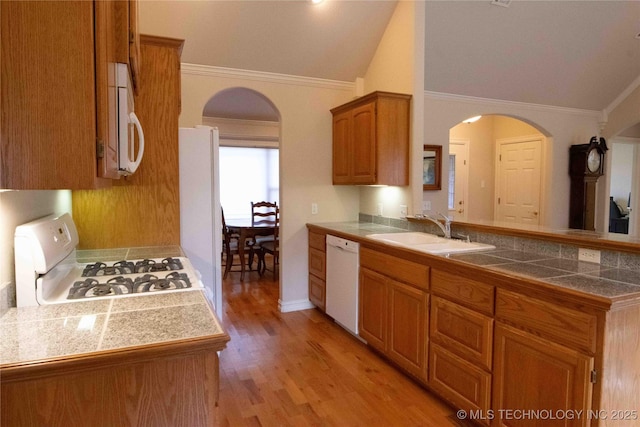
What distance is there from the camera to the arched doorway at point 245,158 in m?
6.73

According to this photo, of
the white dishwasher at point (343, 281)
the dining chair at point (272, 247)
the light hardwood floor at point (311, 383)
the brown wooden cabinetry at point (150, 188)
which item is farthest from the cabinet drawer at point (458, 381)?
the dining chair at point (272, 247)

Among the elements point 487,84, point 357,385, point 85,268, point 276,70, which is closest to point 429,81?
point 487,84

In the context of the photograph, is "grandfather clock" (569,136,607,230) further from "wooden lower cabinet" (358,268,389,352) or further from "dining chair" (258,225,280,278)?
"dining chair" (258,225,280,278)

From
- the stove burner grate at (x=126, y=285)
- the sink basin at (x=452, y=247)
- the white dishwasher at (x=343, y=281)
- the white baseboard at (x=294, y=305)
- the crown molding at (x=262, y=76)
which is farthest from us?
the white baseboard at (x=294, y=305)

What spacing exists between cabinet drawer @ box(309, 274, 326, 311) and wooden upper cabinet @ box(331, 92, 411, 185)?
106 centimetres

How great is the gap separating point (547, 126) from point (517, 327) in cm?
468

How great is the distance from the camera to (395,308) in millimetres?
2730

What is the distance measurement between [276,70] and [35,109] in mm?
3186

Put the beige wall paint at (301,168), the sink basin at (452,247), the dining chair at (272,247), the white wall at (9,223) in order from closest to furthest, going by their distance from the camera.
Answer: the white wall at (9,223) → the sink basin at (452,247) → the beige wall paint at (301,168) → the dining chair at (272,247)

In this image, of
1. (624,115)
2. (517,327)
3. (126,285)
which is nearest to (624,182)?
(624,115)

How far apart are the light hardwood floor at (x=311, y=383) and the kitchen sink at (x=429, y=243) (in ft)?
2.98

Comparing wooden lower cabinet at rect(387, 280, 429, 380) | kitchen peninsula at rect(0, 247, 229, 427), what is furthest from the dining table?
kitchen peninsula at rect(0, 247, 229, 427)

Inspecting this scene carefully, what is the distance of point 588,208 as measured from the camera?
5559 millimetres

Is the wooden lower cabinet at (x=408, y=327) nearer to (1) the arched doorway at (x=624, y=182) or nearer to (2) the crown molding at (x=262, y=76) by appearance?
(2) the crown molding at (x=262, y=76)
